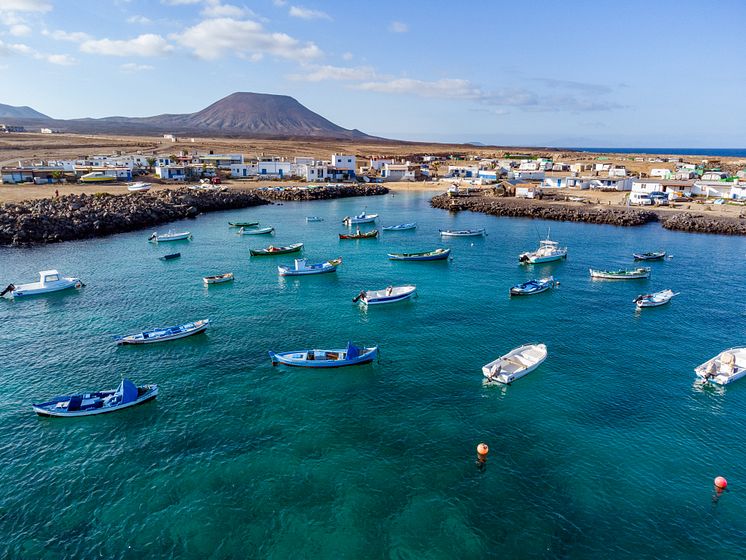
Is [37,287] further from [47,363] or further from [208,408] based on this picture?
[208,408]

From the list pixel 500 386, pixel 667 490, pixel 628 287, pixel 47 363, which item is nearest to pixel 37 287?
pixel 47 363

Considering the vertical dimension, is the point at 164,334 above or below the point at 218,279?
below

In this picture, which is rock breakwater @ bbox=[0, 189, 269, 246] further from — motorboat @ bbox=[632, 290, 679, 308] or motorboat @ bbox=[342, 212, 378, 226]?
motorboat @ bbox=[632, 290, 679, 308]

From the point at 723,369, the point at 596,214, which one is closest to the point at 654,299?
the point at 723,369

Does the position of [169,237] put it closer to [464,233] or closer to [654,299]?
[464,233]

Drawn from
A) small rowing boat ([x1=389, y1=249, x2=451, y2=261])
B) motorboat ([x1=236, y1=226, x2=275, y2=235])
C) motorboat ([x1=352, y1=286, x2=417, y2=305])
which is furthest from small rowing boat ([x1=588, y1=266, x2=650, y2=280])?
motorboat ([x1=236, y1=226, x2=275, y2=235])
